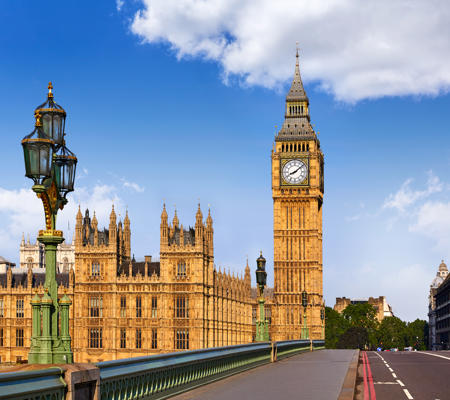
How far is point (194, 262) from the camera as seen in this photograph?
99812 mm

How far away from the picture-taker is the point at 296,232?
12938 cm

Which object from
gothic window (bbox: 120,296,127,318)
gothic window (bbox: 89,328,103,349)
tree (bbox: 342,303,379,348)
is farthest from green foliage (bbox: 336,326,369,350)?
gothic window (bbox: 89,328,103,349)

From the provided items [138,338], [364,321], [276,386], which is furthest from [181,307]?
[364,321]

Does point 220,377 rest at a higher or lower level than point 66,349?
lower

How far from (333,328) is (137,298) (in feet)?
267

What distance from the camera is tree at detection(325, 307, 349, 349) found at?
167875mm

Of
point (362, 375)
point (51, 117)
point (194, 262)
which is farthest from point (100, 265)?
point (51, 117)

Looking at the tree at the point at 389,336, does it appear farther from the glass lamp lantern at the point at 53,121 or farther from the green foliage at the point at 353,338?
the glass lamp lantern at the point at 53,121

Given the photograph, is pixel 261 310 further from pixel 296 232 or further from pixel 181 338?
pixel 296 232

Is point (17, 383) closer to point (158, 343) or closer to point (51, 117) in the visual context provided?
point (51, 117)

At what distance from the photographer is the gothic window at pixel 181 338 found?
98750mm

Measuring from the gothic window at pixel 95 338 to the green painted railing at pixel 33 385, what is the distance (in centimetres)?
9054

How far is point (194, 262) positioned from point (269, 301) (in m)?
33.8

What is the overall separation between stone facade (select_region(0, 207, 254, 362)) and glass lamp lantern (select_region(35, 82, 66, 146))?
274ft
